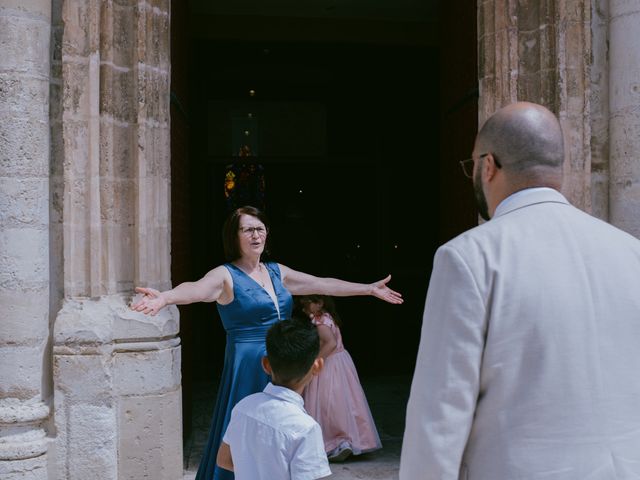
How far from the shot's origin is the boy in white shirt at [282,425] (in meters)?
2.28

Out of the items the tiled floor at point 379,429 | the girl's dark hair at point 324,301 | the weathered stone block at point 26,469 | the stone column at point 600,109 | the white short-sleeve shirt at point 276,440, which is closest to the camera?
the white short-sleeve shirt at point 276,440

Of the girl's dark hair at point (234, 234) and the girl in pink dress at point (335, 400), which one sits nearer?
the girl's dark hair at point (234, 234)

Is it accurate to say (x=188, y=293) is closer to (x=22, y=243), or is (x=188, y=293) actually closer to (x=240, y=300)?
(x=240, y=300)

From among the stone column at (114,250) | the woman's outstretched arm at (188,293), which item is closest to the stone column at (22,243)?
the stone column at (114,250)

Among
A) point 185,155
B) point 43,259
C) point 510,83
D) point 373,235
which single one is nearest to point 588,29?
point 510,83

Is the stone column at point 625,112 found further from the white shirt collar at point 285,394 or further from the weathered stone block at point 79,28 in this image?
the weathered stone block at point 79,28

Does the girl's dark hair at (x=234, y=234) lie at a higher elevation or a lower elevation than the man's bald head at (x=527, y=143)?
lower

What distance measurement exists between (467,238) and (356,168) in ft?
27.4

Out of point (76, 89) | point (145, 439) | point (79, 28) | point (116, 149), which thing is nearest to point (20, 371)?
point (145, 439)

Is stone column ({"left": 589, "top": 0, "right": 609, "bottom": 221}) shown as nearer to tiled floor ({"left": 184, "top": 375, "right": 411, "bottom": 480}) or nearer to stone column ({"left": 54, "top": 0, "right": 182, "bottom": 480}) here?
tiled floor ({"left": 184, "top": 375, "right": 411, "bottom": 480})

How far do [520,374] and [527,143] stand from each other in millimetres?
470

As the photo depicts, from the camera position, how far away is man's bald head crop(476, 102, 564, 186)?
1564 millimetres

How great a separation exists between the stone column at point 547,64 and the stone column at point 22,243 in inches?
103

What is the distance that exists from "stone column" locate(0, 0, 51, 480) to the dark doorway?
448 centimetres
